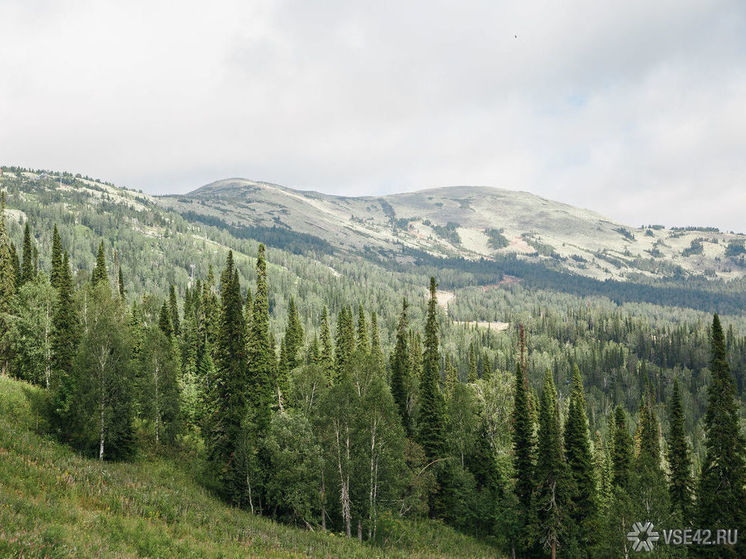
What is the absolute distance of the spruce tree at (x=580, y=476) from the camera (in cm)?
5472

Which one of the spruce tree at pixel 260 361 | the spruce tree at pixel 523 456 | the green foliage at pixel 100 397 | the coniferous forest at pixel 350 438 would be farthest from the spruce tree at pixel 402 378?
the green foliage at pixel 100 397

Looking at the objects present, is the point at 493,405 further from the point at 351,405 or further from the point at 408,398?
the point at 351,405

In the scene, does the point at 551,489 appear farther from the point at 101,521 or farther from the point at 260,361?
the point at 101,521

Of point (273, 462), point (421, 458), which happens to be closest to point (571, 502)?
point (421, 458)

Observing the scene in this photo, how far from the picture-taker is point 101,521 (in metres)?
19.7

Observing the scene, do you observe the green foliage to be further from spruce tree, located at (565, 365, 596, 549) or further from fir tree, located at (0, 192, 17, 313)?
spruce tree, located at (565, 365, 596, 549)

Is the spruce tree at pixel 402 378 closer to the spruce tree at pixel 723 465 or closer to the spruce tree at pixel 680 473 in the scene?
the spruce tree at pixel 680 473

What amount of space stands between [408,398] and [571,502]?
24218mm

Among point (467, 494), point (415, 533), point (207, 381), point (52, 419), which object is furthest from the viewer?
point (207, 381)

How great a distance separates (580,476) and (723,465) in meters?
16.3

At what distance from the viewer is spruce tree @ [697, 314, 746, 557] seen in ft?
138

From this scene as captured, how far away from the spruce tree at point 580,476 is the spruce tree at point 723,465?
12652 millimetres

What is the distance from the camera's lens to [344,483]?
44.9 m

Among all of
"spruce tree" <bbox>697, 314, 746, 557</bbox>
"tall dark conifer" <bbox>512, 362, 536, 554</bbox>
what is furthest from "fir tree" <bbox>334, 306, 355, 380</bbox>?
"spruce tree" <bbox>697, 314, 746, 557</bbox>
